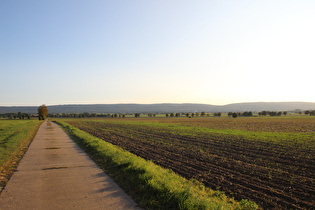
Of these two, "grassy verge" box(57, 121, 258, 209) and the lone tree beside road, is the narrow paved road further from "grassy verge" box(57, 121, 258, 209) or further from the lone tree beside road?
the lone tree beside road

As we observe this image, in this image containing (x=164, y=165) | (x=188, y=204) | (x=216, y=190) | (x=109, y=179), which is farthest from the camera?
(x=164, y=165)

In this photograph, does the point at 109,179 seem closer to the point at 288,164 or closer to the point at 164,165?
the point at 164,165

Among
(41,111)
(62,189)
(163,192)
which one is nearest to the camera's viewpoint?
(163,192)

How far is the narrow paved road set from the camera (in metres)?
6.20

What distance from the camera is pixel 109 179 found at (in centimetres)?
860

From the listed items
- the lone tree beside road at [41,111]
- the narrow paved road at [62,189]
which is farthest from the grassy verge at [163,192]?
the lone tree beside road at [41,111]

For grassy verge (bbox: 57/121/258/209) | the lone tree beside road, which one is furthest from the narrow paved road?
the lone tree beside road

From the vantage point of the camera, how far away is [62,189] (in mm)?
7379

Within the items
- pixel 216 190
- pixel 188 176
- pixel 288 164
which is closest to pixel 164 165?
pixel 188 176

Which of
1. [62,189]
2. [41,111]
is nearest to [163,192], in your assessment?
[62,189]

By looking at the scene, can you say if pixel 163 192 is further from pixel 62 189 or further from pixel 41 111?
pixel 41 111

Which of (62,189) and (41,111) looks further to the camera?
(41,111)

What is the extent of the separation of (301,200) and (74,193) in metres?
6.52

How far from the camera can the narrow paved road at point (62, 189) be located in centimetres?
620
